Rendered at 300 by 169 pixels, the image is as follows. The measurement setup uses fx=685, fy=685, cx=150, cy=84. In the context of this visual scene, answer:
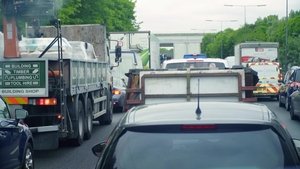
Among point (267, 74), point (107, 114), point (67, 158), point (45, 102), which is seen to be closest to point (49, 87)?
A: point (45, 102)

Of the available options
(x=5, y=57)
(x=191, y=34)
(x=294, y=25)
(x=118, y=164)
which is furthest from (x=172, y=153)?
(x=191, y=34)

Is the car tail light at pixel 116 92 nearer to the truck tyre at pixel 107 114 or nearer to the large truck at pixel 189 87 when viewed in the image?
the truck tyre at pixel 107 114

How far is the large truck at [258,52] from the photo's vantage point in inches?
1545

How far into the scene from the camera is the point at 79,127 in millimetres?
14086

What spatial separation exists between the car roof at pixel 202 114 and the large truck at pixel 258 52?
1306 inches

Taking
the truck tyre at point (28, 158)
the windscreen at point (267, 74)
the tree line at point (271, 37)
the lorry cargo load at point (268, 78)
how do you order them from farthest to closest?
the tree line at point (271, 37) → the windscreen at point (267, 74) → the lorry cargo load at point (268, 78) → the truck tyre at point (28, 158)

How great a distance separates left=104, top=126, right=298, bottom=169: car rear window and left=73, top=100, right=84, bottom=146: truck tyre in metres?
8.95

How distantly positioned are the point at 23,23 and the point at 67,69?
2639mm

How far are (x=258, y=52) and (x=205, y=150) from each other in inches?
1399

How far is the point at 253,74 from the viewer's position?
12453 millimetres

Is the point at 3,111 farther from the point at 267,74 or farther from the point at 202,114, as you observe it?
the point at 267,74

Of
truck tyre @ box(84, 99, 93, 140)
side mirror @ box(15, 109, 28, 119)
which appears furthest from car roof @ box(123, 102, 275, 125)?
truck tyre @ box(84, 99, 93, 140)

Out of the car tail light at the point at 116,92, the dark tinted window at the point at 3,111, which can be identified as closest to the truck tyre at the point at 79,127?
the dark tinted window at the point at 3,111

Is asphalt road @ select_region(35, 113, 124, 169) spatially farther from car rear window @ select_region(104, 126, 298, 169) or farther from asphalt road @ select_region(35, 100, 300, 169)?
car rear window @ select_region(104, 126, 298, 169)
